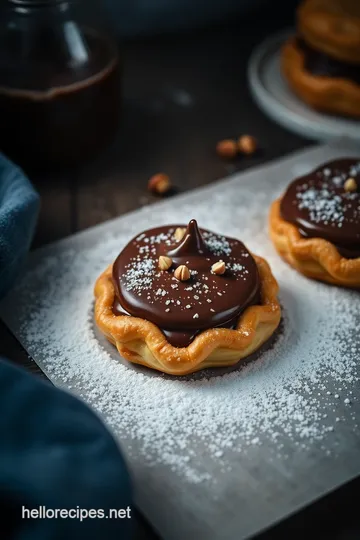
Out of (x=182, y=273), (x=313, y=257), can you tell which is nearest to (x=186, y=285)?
(x=182, y=273)

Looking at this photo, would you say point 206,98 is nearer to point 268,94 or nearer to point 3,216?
point 268,94

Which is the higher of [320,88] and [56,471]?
[56,471]

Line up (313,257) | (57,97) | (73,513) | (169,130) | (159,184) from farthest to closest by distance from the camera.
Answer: (169,130) < (159,184) < (57,97) < (313,257) < (73,513)

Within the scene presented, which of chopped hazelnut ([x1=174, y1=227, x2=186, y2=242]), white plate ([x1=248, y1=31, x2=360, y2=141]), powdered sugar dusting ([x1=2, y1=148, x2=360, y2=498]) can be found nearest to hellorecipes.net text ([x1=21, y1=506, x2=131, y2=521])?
powdered sugar dusting ([x1=2, y1=148, x2=360, y2=498])

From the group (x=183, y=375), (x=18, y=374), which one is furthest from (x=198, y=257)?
(x=18, y=374)

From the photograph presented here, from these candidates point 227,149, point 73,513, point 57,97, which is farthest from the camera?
point 227,149

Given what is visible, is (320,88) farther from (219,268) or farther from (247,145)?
(219,268)

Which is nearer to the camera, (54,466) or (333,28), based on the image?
(54,466)
